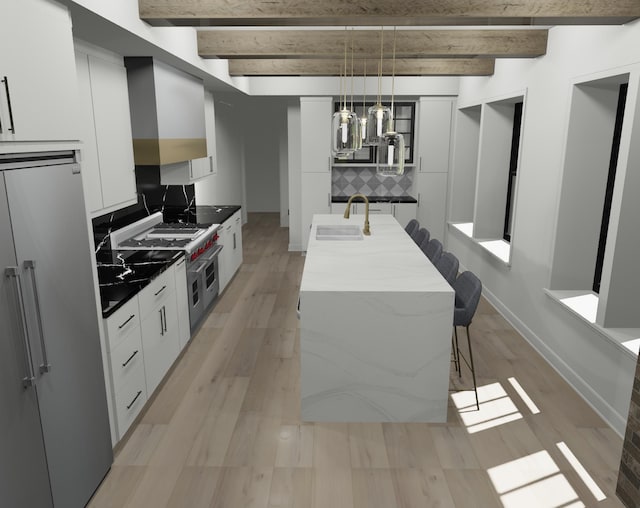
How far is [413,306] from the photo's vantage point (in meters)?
3.15

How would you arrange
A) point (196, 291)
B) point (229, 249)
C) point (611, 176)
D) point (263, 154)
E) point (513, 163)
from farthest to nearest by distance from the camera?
point (263, 154), point (229, 249), point (513, 163), point (196, 291), point (611, 176)

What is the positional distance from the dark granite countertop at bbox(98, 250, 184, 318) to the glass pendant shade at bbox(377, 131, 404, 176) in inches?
70.3

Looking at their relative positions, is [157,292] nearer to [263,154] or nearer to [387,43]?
[387,43]

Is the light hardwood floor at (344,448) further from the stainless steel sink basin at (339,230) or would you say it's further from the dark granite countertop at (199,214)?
the dark granite countertop at (199,214)

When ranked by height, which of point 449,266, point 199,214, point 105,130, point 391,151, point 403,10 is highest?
point 403,10

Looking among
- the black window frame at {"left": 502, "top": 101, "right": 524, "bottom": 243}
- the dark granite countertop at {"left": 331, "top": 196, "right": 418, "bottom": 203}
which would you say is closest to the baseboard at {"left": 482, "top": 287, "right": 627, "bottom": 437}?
the black window frame at {"left": 502, "top": 101, "right": 524, "bottom": 243}

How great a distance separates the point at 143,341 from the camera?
332 cm

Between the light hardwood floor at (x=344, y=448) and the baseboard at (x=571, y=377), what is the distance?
2.6 inches

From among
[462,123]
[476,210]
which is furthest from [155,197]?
[462,123]

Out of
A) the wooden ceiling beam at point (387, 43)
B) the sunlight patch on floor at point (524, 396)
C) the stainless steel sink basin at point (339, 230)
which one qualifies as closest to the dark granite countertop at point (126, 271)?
the stainless steel sink basin at point (339, 230)

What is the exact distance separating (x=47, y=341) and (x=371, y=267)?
2.17m

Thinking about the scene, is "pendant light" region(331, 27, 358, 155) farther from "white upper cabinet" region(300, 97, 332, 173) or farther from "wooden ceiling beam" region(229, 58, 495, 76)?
"white upper cabinet" region(300, 97, 332, 173)

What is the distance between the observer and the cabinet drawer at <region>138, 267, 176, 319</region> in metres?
3.31

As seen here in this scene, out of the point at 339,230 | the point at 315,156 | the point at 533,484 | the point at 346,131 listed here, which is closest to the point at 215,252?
the point at 339,230
